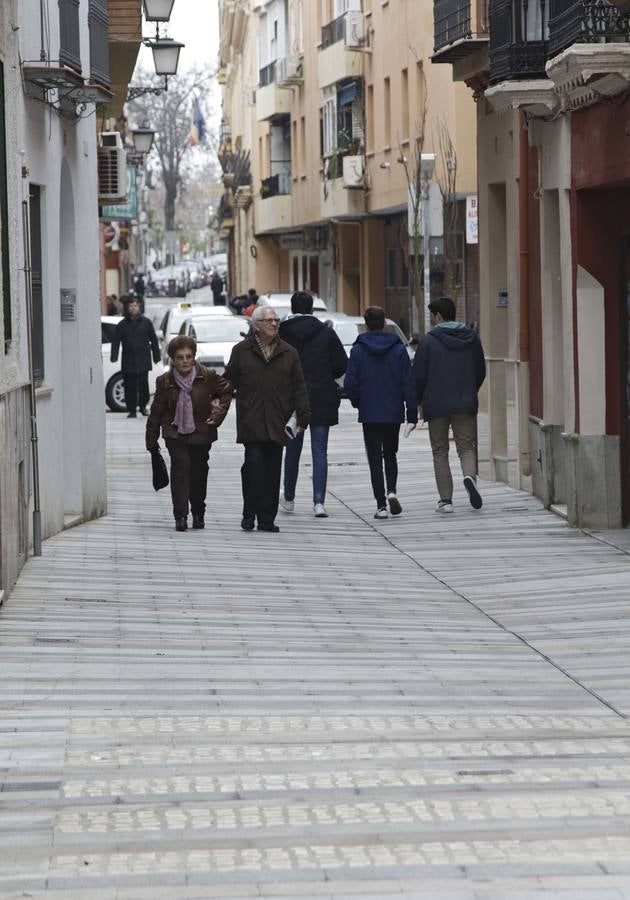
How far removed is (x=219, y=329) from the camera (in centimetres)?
3694

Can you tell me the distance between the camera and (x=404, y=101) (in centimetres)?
4469

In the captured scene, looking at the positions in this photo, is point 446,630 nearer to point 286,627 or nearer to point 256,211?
point 286,627

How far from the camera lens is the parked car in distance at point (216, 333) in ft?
117

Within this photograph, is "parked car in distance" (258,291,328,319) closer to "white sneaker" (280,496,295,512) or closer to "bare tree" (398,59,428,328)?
"bare tree" (398,59,428,328)

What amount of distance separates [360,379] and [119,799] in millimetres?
10544

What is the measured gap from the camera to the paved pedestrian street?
20.1 feet

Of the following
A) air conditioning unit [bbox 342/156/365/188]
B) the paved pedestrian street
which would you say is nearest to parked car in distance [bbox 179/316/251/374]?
air conditioning unit [bbox 342/156/365/188]

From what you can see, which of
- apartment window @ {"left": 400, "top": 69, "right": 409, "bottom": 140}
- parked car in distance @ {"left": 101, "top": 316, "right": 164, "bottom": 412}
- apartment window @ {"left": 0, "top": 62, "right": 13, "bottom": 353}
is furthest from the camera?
apartment window @ {"left": 400, "top": 69, "right": 409, "bottom": 140}

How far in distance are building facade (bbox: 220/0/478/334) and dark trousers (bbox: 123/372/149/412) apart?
4367 mm

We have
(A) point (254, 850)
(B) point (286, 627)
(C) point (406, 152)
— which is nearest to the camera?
(A) point (254, 850)

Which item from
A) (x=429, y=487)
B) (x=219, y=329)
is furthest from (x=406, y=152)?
(x=429, y=487)

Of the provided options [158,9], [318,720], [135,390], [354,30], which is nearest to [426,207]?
[158,9]

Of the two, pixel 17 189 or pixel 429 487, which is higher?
pixel 17 189

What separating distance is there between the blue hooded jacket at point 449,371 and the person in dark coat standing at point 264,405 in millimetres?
1572
